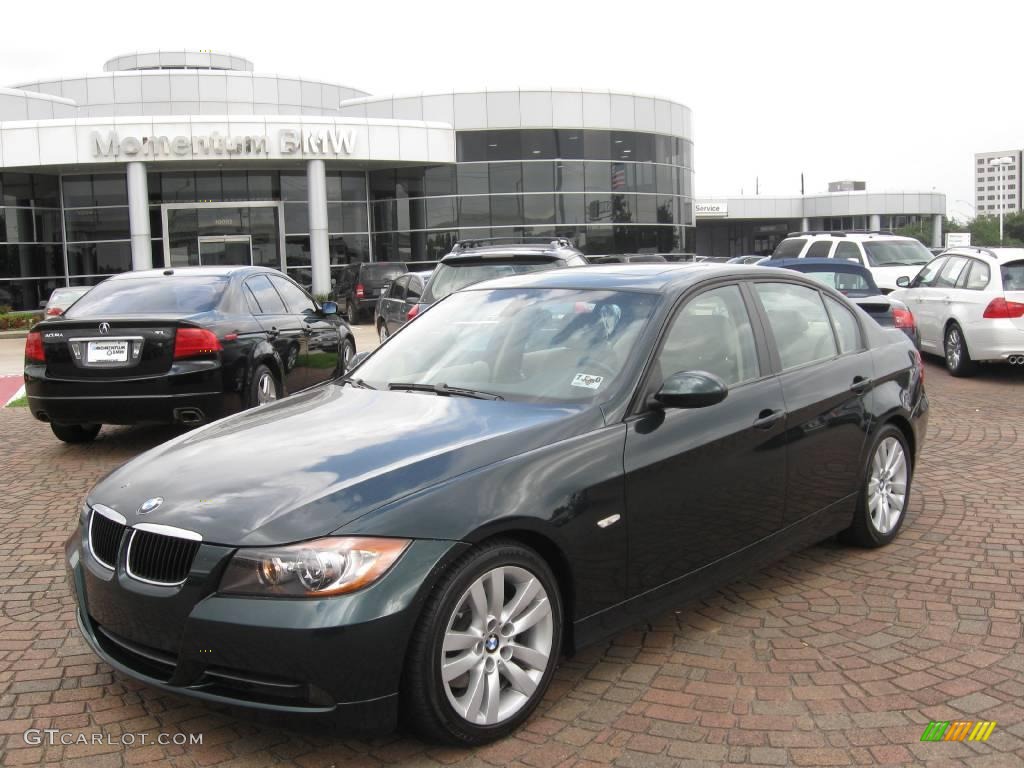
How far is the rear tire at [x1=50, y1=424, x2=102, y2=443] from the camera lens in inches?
348

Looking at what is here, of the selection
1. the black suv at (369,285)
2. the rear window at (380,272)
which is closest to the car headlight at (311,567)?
the black suv at (369,285)

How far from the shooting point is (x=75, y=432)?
8.98 m

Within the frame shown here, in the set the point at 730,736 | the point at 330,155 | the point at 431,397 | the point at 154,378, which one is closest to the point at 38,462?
the point at 154,378

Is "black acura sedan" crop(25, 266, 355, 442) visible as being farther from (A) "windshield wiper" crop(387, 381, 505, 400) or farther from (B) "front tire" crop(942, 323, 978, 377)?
(B) "front tire" crop(942, 323, 978, 377)

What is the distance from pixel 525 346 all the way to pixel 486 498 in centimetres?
126

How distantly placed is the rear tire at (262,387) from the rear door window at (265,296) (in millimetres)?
630

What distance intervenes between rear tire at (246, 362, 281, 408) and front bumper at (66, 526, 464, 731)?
17.6ft

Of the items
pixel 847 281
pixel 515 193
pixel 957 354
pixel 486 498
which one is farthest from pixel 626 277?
pixel 515 193

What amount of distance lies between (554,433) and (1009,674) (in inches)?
80.3

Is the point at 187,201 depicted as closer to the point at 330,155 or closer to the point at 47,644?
the point at 330,155

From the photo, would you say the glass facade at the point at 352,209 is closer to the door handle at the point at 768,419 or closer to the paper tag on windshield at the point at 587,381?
the door handle at the point at 768,419

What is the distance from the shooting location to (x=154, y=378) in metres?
7.83

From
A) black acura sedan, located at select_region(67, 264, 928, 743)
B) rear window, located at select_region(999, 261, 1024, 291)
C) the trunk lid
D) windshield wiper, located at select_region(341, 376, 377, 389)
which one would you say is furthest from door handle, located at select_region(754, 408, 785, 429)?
rear window, located at select_region(999, 261, 1024, 291)

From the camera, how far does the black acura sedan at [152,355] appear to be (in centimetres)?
786
